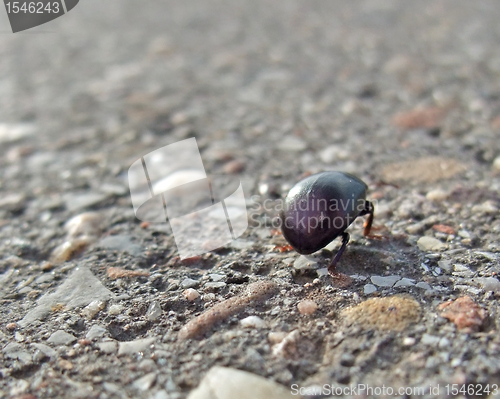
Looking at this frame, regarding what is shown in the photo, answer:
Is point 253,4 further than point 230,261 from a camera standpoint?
Yes

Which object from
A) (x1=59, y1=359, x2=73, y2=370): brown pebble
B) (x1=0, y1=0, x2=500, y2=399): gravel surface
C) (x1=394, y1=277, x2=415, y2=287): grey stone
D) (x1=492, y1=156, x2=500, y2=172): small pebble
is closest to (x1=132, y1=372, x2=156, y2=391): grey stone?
(x1=0, y1=0, x2=500, y2=399): gravel surface

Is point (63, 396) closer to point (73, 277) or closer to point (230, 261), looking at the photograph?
Answer: point (73, 277)

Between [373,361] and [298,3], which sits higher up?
[298,3]

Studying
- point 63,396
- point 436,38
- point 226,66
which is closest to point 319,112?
point 226,66

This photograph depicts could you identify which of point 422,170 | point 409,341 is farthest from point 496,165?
point 409,341

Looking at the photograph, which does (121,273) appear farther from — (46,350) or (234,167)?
(234,167)

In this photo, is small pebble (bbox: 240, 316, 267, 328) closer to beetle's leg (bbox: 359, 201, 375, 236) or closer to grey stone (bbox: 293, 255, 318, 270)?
grey stone (bbox: 293, 255, 318, 270)

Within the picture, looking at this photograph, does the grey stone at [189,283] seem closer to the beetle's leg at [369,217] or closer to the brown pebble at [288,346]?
the brown pebble at [288,346]

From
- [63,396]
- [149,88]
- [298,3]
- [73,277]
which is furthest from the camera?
[298,3]
